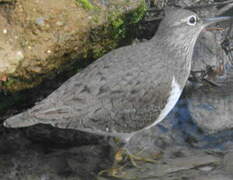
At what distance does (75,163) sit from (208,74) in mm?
2803

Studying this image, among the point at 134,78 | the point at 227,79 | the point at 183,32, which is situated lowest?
the point at 227,79

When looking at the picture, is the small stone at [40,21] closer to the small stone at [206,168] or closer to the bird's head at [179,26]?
the bird's head at [179,26]

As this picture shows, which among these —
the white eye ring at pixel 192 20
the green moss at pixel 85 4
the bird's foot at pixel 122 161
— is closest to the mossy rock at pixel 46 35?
the green moss at pixel 85 4

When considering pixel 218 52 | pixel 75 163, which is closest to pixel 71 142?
pixel 75 163

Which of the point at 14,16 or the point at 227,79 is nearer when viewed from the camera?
the point at 14,16

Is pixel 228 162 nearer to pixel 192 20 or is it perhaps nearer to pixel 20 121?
pixel 192 20

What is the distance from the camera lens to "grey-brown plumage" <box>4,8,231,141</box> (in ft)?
17.4

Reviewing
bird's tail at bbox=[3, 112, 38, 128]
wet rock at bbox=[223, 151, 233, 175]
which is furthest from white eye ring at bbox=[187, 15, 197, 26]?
bird's tail at bbox=[3, 112, 38, 128]

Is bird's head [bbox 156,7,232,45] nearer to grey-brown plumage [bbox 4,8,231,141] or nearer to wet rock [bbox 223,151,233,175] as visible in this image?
grey-brown plumage [bbox 4,8,231,141]

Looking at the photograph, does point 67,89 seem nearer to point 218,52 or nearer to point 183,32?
point 183,32

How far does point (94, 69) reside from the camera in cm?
549

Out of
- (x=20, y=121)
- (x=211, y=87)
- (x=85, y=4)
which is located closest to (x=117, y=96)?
(x=20, y=121)

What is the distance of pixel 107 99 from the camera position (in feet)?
17.4

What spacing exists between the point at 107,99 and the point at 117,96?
120mm
